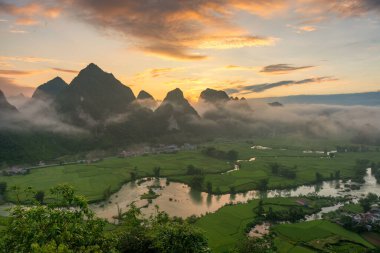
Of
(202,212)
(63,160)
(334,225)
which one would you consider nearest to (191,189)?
(202,212)

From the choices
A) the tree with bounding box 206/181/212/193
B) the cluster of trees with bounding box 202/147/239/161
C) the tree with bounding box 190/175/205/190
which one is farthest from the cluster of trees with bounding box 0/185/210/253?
the cluster of trees with bounding box 202/147/239/161

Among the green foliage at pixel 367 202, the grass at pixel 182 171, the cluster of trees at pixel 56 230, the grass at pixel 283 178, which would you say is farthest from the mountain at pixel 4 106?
the cluster of trees at pixel 56 230

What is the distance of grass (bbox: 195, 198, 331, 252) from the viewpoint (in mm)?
42812

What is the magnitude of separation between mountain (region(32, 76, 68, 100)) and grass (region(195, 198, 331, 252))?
463ft

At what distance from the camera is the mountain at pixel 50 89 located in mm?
171500

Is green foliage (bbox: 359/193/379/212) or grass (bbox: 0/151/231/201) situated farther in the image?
grass (bbox: 0/151/231/201)

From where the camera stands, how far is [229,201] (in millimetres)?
63750

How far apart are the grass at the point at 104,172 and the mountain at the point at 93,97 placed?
5253 cm

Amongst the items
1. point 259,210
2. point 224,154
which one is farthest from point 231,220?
point 224,154

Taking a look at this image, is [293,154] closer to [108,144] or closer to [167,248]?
[108,144]

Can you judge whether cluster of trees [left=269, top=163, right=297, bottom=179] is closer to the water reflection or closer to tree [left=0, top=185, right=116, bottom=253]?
the water reflection

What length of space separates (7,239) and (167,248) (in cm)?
849

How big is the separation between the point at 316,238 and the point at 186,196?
28761mm

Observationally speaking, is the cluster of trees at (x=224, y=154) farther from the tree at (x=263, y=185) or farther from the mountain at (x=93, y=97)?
the mountain at (x=93, y=97)
